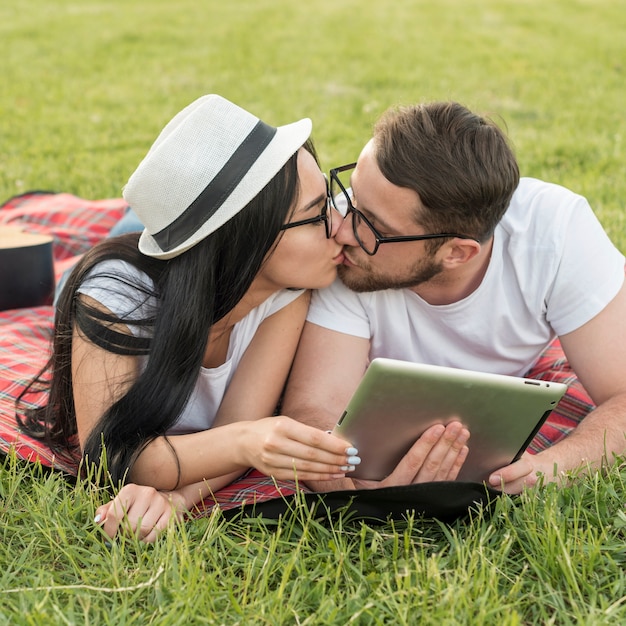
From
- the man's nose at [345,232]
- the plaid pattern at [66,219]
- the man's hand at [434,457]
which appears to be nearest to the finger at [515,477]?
the man's hand at [434,457]

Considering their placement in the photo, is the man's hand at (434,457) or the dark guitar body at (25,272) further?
the dark guitar body at (25,272)

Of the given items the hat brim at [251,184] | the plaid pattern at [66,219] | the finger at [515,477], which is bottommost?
the plaid pattern at [66,219]

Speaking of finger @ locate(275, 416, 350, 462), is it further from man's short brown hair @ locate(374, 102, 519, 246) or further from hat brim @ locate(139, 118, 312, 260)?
man's short brown hair @ locate(374, 102, 519, 246)

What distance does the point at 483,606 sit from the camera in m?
2.00

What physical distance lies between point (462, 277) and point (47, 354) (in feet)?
5.70

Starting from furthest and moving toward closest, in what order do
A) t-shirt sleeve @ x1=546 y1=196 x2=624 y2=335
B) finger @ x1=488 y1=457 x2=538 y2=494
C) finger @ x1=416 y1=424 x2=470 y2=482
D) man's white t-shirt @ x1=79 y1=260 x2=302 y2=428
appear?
man's white t-shirt @ x1=79 y1=260 x2=302 y2=428
t-shirt sleeve @ x1=546 y1=196 x2=624 y2=335
finger @ x1=488 y1=457 x2=538 y2=494
finger @ x1=416 y1=424 x2=470 y2=482

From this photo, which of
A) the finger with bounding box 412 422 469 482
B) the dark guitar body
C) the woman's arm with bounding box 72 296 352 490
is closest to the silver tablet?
the finger with bounding box 412 422 469 482

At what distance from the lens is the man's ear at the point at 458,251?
2885 millimetres

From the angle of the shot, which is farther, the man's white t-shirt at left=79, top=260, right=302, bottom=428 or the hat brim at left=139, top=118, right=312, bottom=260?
the man's white t-shirt at left=79, top=260, right=302, bottom=428

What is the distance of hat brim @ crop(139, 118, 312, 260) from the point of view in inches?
98.8

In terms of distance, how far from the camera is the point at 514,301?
3020mm

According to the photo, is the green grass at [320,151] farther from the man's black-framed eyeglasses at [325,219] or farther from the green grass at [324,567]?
the man's black-framed eyeglasses at [325,219]

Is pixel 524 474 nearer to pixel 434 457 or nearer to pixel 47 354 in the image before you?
pixel 434 457

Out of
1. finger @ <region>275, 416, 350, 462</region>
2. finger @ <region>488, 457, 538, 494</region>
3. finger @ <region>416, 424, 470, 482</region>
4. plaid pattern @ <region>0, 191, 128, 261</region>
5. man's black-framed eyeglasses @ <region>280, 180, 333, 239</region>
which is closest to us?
finger @ <region>275, 416, 350, 462</region>
